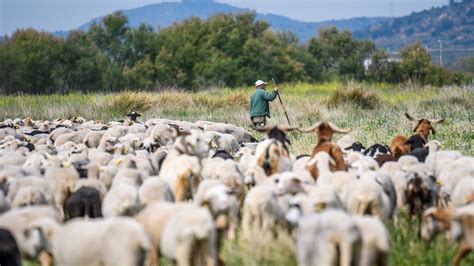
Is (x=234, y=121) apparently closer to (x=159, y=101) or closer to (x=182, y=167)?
(x=159, y=101)

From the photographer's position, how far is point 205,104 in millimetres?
34656

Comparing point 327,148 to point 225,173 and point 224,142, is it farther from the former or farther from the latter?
point 224,142

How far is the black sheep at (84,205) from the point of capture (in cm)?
1021

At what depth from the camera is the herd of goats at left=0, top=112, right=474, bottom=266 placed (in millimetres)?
7734

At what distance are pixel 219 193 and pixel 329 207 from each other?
4.23 ft

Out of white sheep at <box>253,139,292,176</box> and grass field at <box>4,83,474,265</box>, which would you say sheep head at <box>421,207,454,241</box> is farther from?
grass field at <box>4,83,474,265</box>

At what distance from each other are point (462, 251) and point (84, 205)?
4663mm

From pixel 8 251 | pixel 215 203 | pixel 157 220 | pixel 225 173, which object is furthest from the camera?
pixel 225 173

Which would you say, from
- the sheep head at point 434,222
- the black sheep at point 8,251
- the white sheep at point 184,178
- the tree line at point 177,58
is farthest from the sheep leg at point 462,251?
the tree line at point 177,58

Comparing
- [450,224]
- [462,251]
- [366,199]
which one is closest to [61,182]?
[366,199]

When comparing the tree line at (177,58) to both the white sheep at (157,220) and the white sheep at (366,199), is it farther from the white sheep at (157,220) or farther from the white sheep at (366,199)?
the white sheep at (157,220)

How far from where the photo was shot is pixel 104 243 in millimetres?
7539

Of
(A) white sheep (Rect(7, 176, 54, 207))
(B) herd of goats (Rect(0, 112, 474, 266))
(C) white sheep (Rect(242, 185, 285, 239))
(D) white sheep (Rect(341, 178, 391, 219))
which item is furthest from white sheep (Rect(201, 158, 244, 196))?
(A) white sheep (Rect(7, 176, 54, 207))

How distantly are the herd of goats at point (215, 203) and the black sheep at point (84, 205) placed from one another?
0.05 ft
